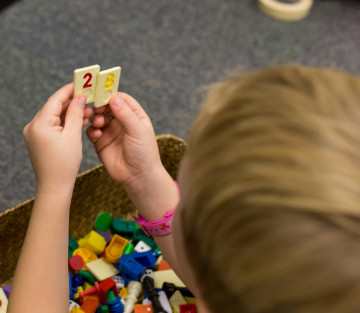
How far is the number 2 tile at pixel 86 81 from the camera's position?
66 cm

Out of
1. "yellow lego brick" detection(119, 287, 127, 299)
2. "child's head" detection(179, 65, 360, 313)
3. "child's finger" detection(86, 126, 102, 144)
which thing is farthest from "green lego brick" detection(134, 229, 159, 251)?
"child's head" detection(179, 65, 360, 313)

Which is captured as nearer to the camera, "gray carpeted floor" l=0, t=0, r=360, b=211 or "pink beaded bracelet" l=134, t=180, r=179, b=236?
"pink beaded bracelet" l=134, t=180, r=179, b=236

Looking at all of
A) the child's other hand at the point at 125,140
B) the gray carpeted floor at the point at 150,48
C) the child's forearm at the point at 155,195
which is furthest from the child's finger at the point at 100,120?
the gray carpeted floor at the point at 150,48

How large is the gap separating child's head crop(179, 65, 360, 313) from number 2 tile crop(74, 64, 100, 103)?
0.31 m

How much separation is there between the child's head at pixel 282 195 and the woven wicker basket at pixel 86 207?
50 cm

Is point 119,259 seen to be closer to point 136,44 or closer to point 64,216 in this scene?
point 64,216

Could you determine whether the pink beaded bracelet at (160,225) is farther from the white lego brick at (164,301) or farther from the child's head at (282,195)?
the child's head at (282,195)

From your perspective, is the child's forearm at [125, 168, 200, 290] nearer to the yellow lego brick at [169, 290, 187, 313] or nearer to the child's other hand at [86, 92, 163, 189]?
the child's other hand at [86, 92, 163, 189]

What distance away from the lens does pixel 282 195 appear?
1.15 ft

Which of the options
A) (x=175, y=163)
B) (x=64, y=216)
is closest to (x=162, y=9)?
(x=175, y=163)

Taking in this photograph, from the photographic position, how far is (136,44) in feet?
5.08

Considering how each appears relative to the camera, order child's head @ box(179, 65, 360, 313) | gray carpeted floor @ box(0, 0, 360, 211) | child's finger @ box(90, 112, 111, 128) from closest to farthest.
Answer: child's head @ box(179, 65, 360, 313), child's finger @ box(90, 112, 111, 128), gray carpeted floor @ box(0, 0, 360, 211)

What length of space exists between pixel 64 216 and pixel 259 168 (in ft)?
1.21

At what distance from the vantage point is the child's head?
1.12 ft
